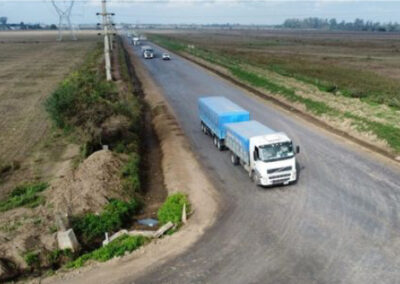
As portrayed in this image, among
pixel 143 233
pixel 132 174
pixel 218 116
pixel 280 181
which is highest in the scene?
pixel 218 116

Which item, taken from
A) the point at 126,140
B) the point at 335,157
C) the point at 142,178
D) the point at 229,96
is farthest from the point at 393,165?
the point at 229,96

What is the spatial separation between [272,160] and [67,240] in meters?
10.7

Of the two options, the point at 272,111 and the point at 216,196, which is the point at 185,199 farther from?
the point at 272,111

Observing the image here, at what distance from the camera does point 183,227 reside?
19.1 m

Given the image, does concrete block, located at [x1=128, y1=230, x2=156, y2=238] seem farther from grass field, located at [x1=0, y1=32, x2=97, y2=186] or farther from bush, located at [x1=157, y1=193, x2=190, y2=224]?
grass field, located at [x1=0, y1=32, x2=97, y2=186]

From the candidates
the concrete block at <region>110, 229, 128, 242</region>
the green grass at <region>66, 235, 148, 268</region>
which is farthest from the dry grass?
the green grass at <region>66, 235, 148, 268</region>

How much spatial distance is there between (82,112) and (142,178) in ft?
19.6

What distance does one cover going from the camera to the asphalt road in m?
15.3

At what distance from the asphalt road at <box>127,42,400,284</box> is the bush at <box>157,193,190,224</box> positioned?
6.57 feet

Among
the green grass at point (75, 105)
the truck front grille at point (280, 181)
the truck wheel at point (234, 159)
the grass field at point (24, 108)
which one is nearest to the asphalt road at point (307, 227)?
the truck wheel at point (234, 159)

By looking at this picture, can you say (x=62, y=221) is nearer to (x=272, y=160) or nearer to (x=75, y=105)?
(x=272, y=160)

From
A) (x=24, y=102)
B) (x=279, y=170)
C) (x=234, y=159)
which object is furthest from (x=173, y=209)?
(x=24, y=102)

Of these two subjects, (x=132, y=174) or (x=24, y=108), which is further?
(x=24, y=108)

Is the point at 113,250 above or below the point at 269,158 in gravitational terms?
below
